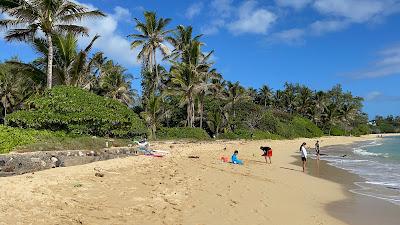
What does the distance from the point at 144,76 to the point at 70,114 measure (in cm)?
2222

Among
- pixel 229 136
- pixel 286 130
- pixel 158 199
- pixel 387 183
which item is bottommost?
pixel 387 183

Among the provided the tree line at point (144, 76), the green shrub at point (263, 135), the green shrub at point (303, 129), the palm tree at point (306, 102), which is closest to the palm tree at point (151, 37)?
the tree line at point (144, 76)

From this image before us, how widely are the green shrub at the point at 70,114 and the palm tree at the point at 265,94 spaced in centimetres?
5936

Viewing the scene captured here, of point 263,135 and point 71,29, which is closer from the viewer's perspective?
point 71,29

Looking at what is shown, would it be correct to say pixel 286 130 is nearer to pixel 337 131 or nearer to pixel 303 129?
pixel 303 129

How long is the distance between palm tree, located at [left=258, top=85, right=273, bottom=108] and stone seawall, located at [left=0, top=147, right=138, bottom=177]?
6537 cm

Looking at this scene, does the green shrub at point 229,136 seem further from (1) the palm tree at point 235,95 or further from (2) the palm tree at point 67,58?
(2) the palm tree at point 67,58

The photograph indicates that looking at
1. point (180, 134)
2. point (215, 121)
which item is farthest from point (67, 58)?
point (215, 121)

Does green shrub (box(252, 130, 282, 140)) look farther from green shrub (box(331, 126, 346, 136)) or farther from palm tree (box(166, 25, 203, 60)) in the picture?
green shrub (box(331, 126, 346, 136))

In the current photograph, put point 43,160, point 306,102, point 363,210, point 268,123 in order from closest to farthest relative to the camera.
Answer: point 363,210
point 43,160
point 268,123
point 306,102

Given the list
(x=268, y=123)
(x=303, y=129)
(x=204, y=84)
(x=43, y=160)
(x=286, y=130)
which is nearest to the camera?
(x=43, y=160)

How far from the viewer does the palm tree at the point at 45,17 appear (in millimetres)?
22109

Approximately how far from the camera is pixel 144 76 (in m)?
43.3

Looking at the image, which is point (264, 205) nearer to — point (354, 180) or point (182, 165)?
point (182, 165)
